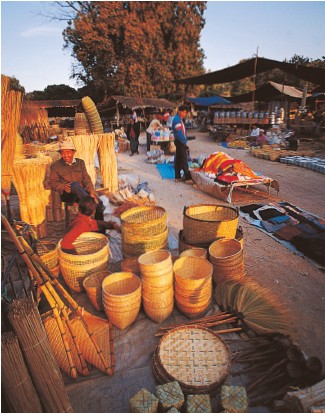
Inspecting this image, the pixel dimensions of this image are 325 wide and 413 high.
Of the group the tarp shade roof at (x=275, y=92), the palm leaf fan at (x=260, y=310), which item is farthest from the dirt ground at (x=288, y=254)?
the tarp shade roof at (x=275, y=92)

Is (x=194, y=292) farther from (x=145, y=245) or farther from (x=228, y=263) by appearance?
(x=145, y=245)

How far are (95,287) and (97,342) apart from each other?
52 centimetres

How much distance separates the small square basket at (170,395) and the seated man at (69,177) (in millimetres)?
2347

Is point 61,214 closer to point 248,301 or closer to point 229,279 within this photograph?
point 229,279

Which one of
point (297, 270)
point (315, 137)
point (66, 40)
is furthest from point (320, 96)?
point (66, 40)

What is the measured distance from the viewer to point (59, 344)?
192 cm

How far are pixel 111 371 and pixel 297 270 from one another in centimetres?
232

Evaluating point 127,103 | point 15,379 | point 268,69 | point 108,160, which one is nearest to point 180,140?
point 108,160

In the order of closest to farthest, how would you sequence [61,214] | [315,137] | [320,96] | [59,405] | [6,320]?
[6,320], [59,405], [61,214], [315,137], [320,96]

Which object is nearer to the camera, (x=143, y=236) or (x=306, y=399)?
(x=306, y=399)

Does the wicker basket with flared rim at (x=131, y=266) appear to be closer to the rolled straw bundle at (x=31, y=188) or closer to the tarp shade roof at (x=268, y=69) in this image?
the rolled straw bundle at (x=31, y=188)

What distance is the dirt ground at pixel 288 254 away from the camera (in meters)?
2.43

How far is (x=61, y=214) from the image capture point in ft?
14.3

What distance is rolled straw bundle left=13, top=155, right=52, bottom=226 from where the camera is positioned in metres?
3.40
